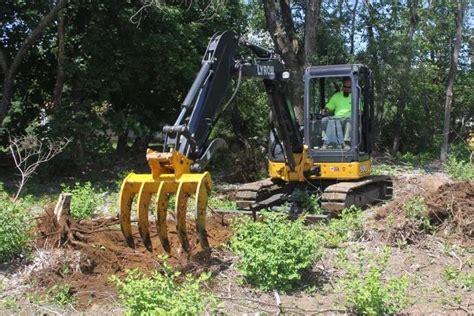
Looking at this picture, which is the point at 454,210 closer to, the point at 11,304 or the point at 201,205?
the point at 201,205

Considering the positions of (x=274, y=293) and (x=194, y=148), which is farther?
(x=194, y=148)

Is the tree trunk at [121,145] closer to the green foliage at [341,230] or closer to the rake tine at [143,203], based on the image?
the green foliage at [341,230]

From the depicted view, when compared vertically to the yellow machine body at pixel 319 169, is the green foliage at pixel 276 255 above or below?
below

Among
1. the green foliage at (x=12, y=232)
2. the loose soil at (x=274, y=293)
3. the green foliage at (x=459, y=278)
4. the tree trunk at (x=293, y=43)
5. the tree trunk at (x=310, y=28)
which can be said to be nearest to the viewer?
the loose soil at (x=274, y=293)

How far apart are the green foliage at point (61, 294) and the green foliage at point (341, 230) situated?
310cm

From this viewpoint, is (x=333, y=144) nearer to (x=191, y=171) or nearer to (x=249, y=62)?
(x=249, y=62)

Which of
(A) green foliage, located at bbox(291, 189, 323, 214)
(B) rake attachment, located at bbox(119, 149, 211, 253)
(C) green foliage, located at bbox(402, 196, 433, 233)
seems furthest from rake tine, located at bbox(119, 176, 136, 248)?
(A) green foliage, located at bbox(291, 189, 323, 214)

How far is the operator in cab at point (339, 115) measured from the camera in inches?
382

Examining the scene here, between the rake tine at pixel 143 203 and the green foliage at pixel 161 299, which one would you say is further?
the rake tine at pixel 143 203

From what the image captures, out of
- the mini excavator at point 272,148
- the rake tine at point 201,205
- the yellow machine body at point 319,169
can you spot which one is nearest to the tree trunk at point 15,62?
the mini excavator at point 272,148

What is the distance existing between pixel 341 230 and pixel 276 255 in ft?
7.52


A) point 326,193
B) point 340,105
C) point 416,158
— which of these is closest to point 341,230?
point 326,193

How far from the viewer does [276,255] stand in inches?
238

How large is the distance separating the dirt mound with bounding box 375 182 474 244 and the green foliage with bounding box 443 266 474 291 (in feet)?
3.43
